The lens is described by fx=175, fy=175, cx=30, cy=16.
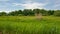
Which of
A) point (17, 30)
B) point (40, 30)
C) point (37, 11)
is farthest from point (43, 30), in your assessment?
point (37, 11)

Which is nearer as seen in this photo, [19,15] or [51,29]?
[51,29]

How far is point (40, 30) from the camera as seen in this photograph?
20.5 feet

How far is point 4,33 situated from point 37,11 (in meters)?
12.5

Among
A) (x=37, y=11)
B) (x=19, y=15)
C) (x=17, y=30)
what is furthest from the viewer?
(x=19, y=15)

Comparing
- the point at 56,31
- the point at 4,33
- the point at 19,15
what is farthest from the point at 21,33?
the point at 19,15

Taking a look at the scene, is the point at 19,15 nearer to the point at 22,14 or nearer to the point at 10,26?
the point at 22,14

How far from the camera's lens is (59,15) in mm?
22203

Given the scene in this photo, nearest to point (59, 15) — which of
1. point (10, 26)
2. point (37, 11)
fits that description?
point (37, 11)

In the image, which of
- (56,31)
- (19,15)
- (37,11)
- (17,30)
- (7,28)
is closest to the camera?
(56,31)

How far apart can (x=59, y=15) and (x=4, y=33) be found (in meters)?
16.2

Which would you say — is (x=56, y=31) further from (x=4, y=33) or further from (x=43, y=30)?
(x=4, y=33)

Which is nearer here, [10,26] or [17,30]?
[17,30]

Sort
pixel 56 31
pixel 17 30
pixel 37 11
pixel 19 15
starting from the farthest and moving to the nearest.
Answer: pixel 19 15 → pixel 37 11 → pixel 17 30 → pixel 56 31

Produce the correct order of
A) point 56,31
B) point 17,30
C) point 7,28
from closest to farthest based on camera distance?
point 56,31
point 17,30
point 7,28
